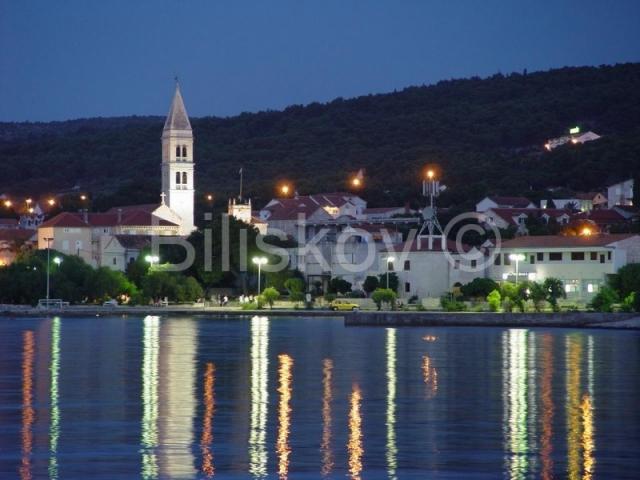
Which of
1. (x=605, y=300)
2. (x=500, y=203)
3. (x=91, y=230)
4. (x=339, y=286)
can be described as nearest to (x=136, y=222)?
(x=91, y=230)

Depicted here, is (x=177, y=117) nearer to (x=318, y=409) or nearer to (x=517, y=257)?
(x=517, y=257)

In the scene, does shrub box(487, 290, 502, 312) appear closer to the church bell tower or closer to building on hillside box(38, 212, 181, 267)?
building on hillside box(38, 212, 181, 267)

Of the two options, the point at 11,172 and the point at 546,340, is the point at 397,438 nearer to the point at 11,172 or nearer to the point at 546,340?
the point at 546,340

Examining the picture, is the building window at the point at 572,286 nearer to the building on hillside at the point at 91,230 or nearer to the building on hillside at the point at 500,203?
the building on hillside at the point at 91,230

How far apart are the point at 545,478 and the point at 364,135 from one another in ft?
504

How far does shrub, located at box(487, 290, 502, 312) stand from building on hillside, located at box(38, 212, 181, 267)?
1145 inches

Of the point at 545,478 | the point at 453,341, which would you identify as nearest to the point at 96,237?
the point at 453,341

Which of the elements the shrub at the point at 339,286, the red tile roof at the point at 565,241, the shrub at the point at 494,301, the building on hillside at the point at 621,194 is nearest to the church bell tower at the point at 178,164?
the shrub at the point at 339,286

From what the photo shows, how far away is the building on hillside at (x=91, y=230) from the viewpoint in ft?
286

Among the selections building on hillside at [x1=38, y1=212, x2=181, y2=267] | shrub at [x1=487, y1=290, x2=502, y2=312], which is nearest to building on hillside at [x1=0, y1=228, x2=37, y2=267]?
building on hillside at [x1=38, y1=212, x2=181, y2=267]

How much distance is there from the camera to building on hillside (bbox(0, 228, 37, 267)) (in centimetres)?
9188

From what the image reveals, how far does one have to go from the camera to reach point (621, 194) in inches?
4208

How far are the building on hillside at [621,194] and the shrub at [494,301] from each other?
147 feet

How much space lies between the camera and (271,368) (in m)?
37.6
